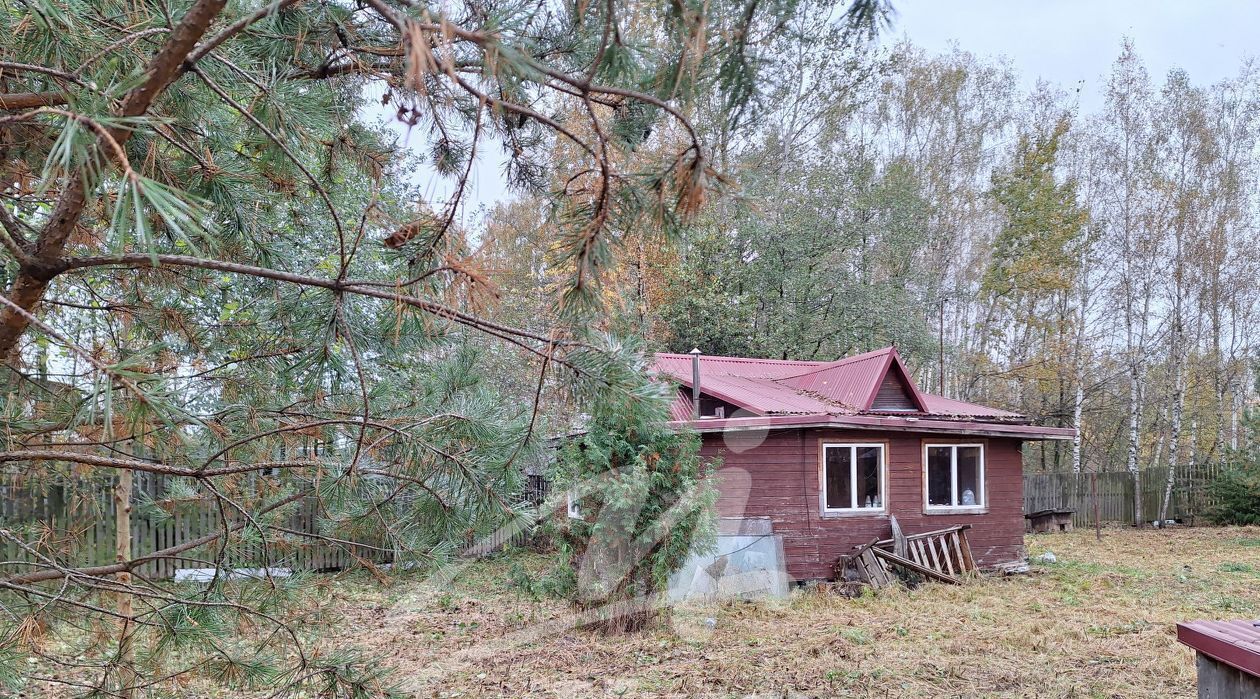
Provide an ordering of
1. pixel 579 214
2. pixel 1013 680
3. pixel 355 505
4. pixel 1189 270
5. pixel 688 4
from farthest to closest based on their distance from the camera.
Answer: pixel 1189 270 < pixel 1013 680 < pixel 355 505 < pixel 579 214 < pixel 688 4

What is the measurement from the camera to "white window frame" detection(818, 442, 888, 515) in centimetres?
864

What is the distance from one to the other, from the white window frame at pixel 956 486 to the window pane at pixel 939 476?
3 centimetres

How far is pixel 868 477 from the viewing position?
900 cm

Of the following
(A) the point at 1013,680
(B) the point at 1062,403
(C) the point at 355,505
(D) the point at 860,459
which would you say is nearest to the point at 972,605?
(D) the point at 860,459

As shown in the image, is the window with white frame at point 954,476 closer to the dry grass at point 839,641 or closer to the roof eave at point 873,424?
the roof eave at point 873,424

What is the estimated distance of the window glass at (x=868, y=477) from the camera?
8938 mm

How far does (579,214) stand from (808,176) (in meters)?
13.5

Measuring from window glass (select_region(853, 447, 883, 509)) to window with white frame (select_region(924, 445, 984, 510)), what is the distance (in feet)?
2.42

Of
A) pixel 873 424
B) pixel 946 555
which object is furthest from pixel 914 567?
pixel 873 424

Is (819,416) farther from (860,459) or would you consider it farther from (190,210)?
(190,210)

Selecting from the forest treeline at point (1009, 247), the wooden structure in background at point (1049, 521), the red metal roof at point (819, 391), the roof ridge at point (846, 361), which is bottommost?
the wooden structure in background at point (1049, 521)

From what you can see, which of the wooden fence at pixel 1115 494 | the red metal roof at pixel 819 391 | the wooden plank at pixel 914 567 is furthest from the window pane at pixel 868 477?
the wooden fence at pixel 1115 494

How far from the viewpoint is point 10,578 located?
74.4 inches

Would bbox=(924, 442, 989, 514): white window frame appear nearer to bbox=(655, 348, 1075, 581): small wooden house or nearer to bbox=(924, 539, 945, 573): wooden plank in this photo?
bbox=(655, 348, 1075, 581): small wooden house
